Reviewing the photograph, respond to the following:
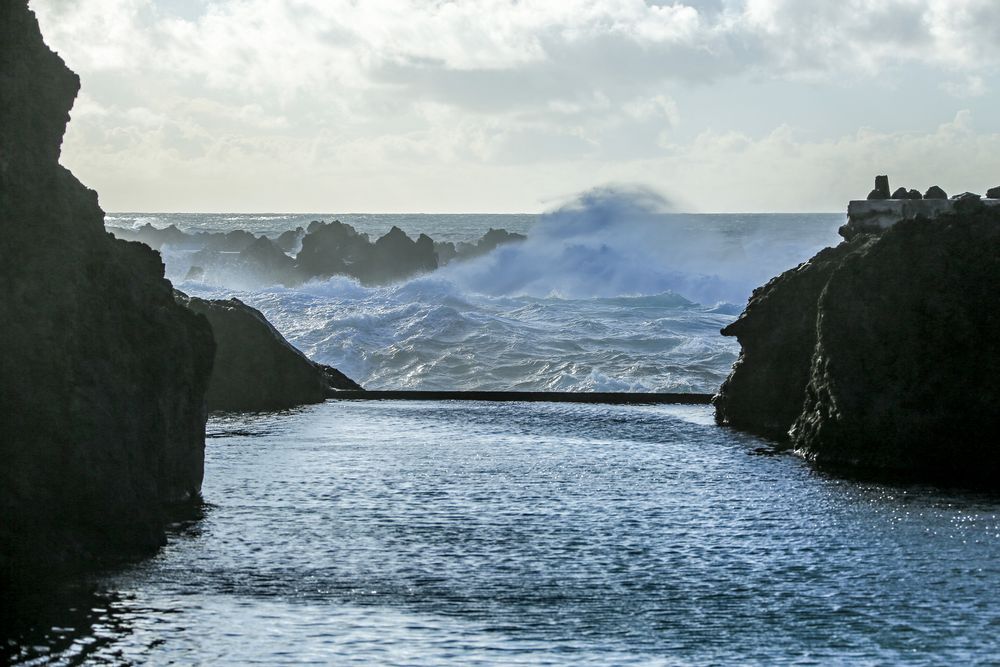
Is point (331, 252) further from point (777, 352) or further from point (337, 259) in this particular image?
point (777, 352)

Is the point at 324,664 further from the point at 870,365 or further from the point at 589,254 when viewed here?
the point at 589,254

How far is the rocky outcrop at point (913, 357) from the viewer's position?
25.9m

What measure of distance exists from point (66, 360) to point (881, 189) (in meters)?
21.4

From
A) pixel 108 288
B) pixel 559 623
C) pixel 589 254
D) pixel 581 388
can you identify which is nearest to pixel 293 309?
pixel 581 388

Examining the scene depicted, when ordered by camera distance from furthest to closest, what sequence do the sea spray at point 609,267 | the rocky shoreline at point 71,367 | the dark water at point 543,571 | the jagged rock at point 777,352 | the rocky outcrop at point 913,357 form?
the sea spray at point 609,267
the jagged rock at point 777,352
the rocky outcrop at point 913,357
the rocky shoreline at point 71,367
the dark water at point 543,571

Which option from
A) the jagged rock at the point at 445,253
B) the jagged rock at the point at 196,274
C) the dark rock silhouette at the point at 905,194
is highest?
the jagged rock at the point at 445,253

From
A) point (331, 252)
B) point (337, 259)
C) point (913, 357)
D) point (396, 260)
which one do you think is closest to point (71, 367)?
point (913, 357)

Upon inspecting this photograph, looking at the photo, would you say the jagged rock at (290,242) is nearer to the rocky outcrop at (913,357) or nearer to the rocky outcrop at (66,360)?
the rocky outcrop at (913,357)

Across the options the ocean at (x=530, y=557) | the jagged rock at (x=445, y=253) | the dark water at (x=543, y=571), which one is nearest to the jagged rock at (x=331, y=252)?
the jagged rock at (x=445, y=253)

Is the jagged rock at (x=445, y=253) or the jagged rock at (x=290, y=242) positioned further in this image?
the jagged rock at (x=290, y=242)

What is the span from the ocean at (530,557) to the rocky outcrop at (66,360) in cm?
83

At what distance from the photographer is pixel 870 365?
27469mm

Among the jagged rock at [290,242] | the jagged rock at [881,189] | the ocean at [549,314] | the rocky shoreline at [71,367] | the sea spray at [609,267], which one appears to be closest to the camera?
the rocky shoreline at [71,367]

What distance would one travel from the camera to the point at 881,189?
1335 inches
